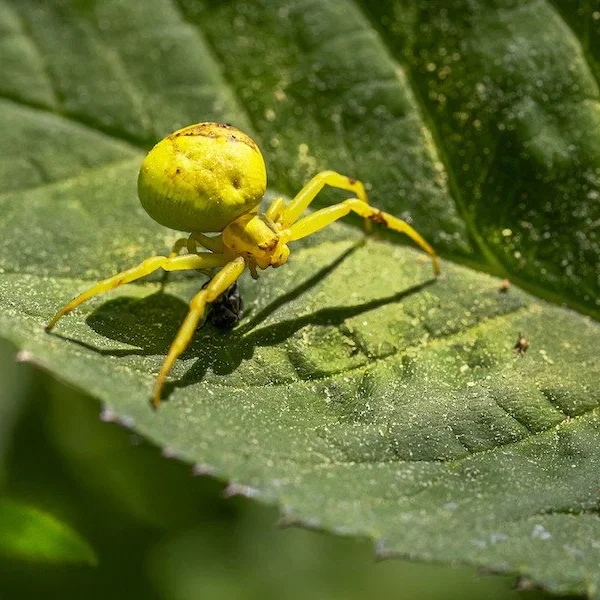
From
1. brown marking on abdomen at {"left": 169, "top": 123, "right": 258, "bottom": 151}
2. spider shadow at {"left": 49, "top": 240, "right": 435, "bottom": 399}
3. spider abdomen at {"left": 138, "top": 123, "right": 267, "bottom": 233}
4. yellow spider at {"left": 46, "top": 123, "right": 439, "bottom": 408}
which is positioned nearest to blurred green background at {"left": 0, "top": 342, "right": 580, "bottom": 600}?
spider shadow at {"left": 49, "top": 240, "right": 435, "bottom": 399}

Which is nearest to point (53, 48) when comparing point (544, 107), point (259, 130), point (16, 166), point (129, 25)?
point (129, 25)

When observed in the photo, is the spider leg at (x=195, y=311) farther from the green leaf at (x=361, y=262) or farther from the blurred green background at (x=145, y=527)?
the blurred green background at (x=145, y=527)

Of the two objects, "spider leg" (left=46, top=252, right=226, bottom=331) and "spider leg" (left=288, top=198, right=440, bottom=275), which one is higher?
"spider leg" (left=288, top=198, right=440, bottom=275)

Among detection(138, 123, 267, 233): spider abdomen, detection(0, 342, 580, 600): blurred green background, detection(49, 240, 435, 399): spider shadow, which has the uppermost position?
detection(138, 123, 267, 233): spider abdomen

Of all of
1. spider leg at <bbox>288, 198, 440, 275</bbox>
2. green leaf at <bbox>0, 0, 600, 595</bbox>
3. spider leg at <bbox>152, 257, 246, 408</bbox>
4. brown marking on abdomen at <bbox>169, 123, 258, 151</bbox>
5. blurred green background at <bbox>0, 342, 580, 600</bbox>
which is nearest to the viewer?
green leaf at <bbox>0, 0, 600, 595</bbox>

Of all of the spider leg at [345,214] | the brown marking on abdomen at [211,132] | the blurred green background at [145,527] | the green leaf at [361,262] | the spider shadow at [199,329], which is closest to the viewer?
the green leaf at [361,262]

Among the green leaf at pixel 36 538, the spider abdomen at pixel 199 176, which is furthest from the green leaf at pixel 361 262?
the green leaf at pixel 36 538

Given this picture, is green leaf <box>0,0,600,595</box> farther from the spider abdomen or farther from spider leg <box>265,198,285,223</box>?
the spider abdomen

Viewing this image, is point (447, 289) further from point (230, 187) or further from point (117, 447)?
point (117, 447)
